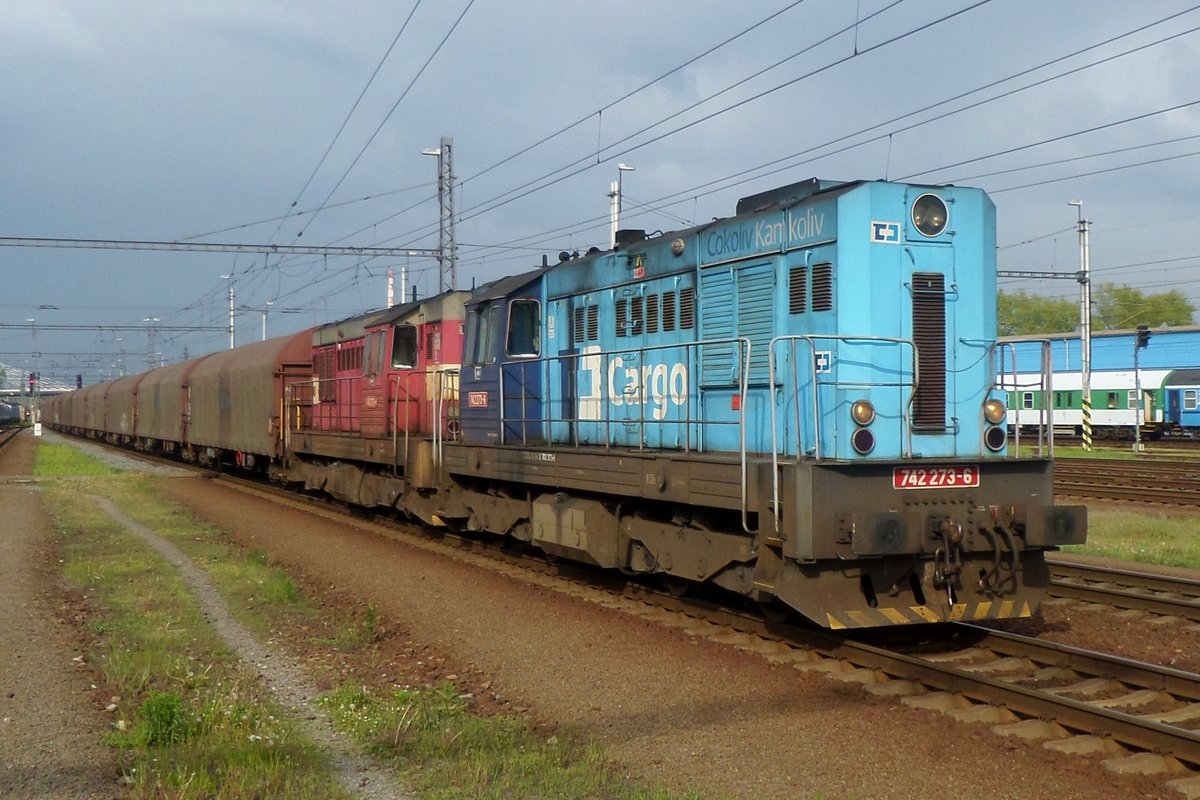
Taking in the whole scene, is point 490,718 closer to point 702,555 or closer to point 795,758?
point 795,758

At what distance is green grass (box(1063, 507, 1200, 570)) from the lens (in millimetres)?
12695

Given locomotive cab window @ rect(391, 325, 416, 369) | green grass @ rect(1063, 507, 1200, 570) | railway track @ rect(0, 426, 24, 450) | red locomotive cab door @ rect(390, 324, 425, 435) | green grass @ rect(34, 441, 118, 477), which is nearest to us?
green grass @ rect(1063, 507, 1200, 570)

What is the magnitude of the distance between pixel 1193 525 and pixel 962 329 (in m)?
9.41

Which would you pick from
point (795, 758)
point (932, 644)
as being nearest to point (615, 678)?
point (795, 758)

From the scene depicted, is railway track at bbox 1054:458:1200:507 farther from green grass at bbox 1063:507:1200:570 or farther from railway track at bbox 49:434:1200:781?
railway track at bbox 49:434:1200:781

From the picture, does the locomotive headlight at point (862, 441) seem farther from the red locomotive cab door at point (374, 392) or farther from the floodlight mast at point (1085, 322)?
the floodlight mast at point (1085, 322)

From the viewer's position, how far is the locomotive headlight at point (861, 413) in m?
7.51

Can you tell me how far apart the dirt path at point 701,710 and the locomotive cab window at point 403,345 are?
5383mm

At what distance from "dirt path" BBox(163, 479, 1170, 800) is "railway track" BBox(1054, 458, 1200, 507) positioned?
42.1 ft

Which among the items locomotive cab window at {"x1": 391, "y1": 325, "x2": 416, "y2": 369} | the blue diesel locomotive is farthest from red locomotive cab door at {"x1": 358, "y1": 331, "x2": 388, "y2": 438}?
the blue diesel locomotive

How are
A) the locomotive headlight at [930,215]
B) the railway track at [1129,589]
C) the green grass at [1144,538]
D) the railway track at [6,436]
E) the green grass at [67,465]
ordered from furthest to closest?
the railway track at [6,436] < the green grass at [67,465] < the green grass at [1144,538] < the railway track at [1129,589] < the locomotive headlight at [930,215]

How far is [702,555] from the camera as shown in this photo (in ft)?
27.3

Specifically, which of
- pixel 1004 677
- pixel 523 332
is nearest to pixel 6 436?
pixel 523 332

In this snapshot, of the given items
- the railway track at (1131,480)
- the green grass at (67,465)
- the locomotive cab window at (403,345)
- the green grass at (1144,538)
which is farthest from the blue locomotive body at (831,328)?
the green grass at (67,465)
